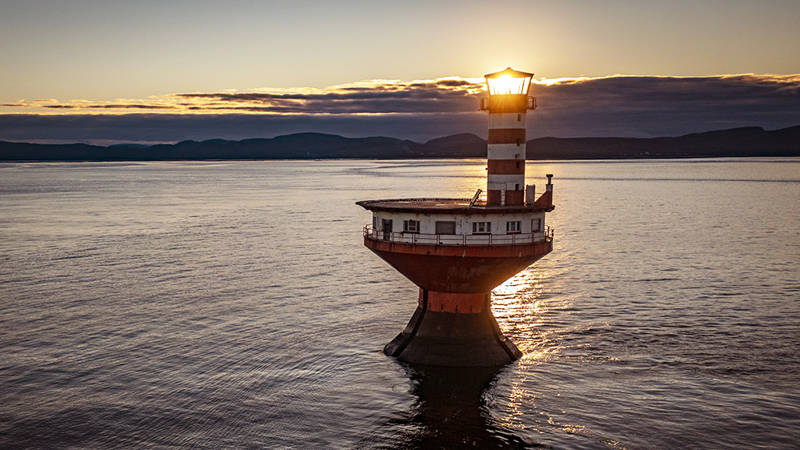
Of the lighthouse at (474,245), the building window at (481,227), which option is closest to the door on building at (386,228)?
the lighthouse at (474,245)

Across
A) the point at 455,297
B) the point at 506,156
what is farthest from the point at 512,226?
the point at 455,297

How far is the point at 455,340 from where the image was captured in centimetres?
2906

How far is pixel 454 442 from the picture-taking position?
23109 millimetres

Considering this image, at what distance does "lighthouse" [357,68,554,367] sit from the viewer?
27062 mm

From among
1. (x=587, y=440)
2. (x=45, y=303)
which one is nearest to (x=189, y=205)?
(x=45, y=303)

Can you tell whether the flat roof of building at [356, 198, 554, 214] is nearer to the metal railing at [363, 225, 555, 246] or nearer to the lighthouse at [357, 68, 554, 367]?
the lighthouse at [357, 68, 554, 367]

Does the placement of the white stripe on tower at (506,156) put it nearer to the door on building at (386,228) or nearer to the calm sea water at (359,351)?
the door on building at (386,228)

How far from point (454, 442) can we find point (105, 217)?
257ft

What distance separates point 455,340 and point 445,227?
17.3ft

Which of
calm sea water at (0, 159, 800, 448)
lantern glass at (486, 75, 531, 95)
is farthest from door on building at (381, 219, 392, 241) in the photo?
lantern glass at (486, 75, 531, 95)

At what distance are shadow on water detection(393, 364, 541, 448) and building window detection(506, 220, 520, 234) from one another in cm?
622

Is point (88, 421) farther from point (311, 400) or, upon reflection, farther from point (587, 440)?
point (587, 440)

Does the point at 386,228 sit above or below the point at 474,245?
above

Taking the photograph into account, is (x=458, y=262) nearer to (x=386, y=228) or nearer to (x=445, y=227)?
(x=445, y=227)
